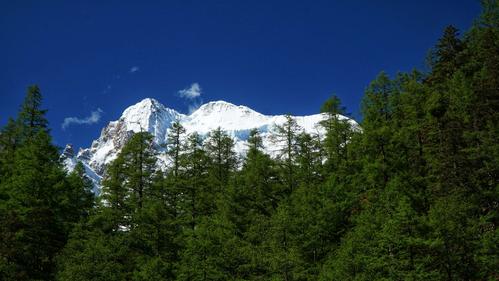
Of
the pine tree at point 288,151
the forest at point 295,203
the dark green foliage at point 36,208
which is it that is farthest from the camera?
the pine tree at point 288,151

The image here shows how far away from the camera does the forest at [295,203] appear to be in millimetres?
24664

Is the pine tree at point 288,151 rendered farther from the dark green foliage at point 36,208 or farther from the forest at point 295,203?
the dark green foliage at point 36,208

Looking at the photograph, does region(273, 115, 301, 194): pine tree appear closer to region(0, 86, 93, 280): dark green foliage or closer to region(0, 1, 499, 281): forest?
region(0, 1, 499, 281): forest

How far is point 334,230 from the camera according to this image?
1312 inches

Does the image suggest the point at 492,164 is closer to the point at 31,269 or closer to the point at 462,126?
the point at 462,126

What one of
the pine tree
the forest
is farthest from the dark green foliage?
the pine tree

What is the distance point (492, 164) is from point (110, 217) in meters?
27.0

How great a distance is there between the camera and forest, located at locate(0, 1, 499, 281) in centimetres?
2466

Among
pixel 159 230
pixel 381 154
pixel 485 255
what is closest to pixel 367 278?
pixel 485 255

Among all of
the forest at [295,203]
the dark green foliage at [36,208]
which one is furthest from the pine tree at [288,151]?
the dark green foliage at [36,208]

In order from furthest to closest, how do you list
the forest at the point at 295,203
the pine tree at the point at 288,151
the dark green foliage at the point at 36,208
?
the pine tree at the point at 288,151, the dark green foliage at the point at 36,208, the forest at the point at 295,203

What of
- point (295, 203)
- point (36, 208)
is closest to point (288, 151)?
point (295, 203)

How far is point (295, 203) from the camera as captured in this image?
34.6 m

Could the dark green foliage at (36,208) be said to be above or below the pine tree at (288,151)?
below
